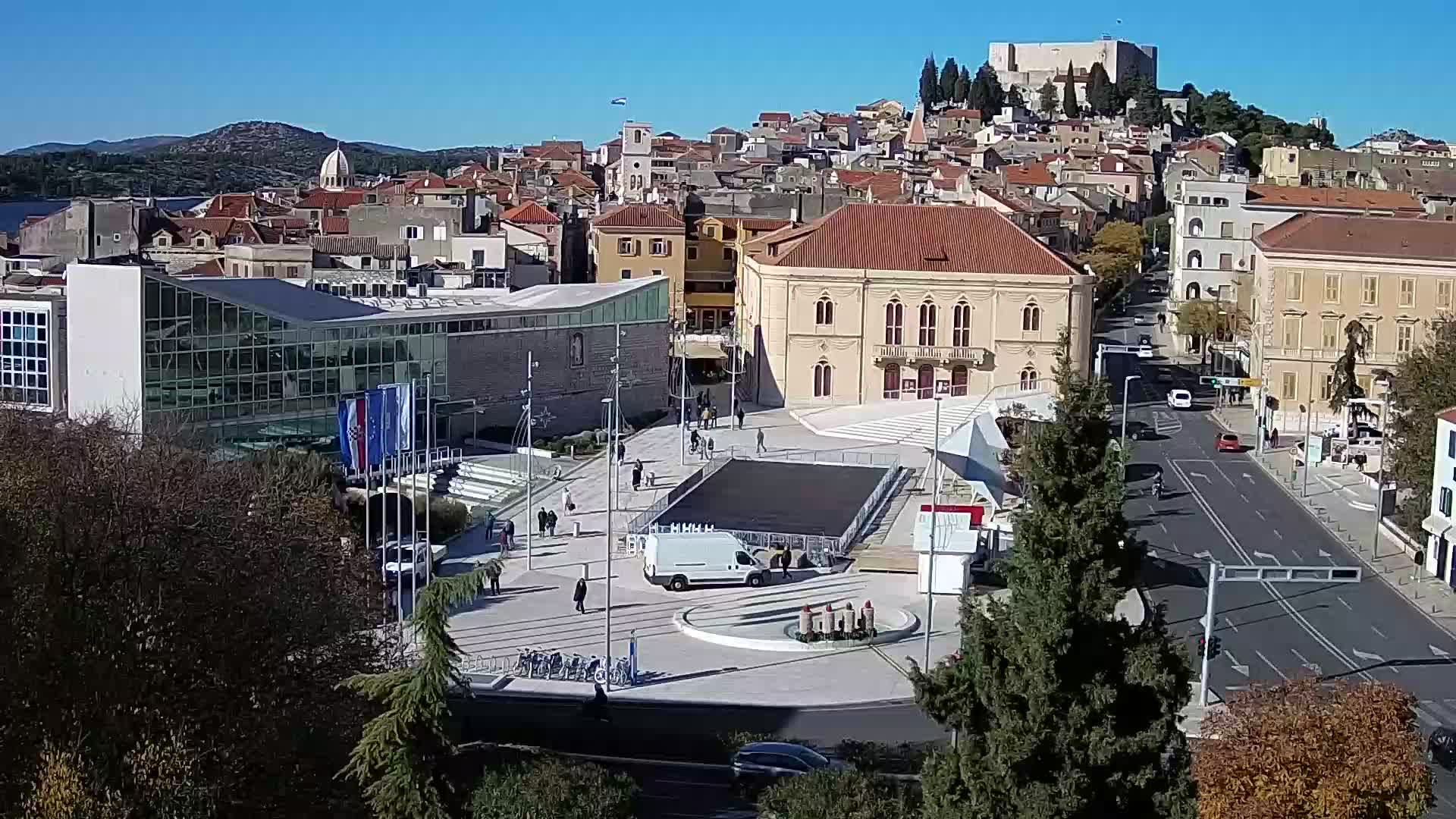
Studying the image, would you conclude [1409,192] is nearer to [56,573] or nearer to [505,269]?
[505,269]

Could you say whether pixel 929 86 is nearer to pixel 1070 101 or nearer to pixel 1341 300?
pixel 1070 101

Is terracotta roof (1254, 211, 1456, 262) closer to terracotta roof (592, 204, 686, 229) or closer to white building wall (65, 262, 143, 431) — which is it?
terracotta roof (592, 204, 686, 229)

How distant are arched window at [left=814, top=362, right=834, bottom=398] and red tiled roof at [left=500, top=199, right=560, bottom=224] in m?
22.9

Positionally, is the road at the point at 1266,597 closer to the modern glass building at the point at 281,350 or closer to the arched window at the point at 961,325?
the arched window at the point at 961,325

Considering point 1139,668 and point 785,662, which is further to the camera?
point 785,662

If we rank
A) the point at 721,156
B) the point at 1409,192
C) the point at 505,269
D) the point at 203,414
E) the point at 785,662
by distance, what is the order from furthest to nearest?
the point at 721,156 → the point at 1409,192 → the point at 505,269 → the point at 203,414 → the point at 785,662

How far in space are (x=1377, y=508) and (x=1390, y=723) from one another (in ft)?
72.9

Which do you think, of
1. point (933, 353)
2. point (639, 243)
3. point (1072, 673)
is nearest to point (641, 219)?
point (639, 243)

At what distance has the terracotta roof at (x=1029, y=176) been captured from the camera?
314 ft

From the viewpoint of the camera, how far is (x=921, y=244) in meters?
53.4

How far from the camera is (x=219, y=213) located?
84000 millimetres

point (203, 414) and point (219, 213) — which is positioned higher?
point (219, 213)

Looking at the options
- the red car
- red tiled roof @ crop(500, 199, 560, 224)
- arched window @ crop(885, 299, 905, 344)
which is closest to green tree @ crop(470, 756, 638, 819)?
the red car

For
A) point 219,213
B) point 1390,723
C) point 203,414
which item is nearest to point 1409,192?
point 219,213
